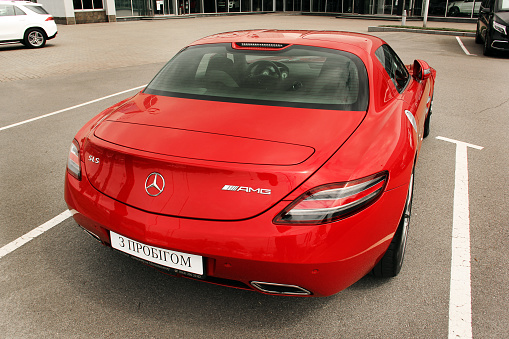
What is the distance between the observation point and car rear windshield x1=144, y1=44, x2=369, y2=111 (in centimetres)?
283

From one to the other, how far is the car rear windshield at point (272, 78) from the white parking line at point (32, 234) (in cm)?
131

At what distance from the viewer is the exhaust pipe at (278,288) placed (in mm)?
2178

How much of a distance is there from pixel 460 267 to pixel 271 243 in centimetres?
162

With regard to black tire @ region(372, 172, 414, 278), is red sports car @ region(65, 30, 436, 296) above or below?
above

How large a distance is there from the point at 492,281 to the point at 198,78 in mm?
2379

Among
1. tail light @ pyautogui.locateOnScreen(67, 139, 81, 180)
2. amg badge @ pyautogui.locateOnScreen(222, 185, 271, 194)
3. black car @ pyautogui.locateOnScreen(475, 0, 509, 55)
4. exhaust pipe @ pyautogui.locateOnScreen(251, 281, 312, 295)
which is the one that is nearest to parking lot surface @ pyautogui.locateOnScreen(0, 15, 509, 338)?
exhaust pipe @ pyautogui.locateOnScreen(251, 281, 312, 295)

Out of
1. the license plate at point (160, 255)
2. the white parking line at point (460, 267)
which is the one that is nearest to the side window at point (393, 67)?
the white parking line at point (460, 267)

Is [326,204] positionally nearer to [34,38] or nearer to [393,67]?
[393,67]

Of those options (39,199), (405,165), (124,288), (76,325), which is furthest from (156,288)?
(39,199)

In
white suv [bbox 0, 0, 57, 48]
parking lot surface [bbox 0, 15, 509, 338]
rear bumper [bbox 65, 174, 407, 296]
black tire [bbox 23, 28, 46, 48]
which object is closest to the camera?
rear bumper [bbox 65, 174, 407, 296]

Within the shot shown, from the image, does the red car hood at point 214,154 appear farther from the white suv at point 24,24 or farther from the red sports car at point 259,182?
the white suv at point 24,24

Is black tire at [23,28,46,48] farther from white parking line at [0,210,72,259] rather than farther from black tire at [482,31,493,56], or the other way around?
black tire at [482,31,493,56]

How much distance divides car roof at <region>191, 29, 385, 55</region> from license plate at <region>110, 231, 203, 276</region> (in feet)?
5.63

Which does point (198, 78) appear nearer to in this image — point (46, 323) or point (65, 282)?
point (65, 282)
